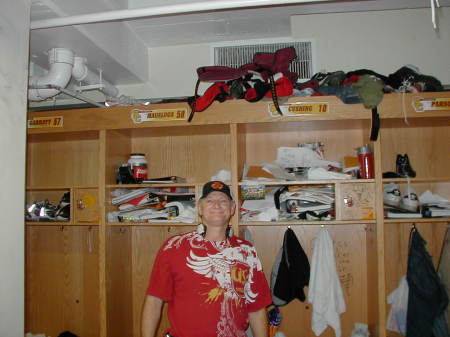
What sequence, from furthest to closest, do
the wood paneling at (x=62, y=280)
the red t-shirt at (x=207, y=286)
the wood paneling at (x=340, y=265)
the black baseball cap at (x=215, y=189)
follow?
the wood paneling at (x=62, y=280) → the wood paneling at (x=340, y=265) → the black baseball cap at (x=215, y=189) → the red t-shirt at (x=207, y=286)

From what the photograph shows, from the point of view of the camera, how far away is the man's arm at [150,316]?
5.53 feet

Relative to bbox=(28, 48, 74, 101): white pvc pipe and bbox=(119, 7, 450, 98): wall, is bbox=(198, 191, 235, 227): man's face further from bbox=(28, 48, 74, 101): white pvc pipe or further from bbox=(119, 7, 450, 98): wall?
bbox=(119, 7, 450, 98): wall


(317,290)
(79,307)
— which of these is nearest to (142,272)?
(79,307)

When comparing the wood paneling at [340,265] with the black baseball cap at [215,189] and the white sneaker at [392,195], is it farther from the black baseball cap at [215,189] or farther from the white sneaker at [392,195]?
the black baseball cap at [215,189]

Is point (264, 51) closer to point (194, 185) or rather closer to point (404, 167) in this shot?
point (194, 185)

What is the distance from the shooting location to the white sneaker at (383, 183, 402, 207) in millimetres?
2168

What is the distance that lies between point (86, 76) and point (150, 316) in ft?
5.56

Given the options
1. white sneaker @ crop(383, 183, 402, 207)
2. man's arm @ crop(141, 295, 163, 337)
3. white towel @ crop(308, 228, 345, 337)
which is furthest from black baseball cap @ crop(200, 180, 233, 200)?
white sneaker @ crop(383, 183, 402, 207)

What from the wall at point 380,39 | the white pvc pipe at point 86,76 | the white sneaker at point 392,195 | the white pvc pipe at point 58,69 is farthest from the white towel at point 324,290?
the white pvc pipe at point 58,69

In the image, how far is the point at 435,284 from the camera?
1982mm

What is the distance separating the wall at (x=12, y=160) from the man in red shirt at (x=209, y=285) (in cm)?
71

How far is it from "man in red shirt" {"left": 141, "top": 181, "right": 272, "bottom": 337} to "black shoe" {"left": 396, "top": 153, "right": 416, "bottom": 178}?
1.24 meters

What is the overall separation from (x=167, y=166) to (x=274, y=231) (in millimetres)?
1025

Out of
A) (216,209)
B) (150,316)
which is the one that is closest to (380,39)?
(216,209)
